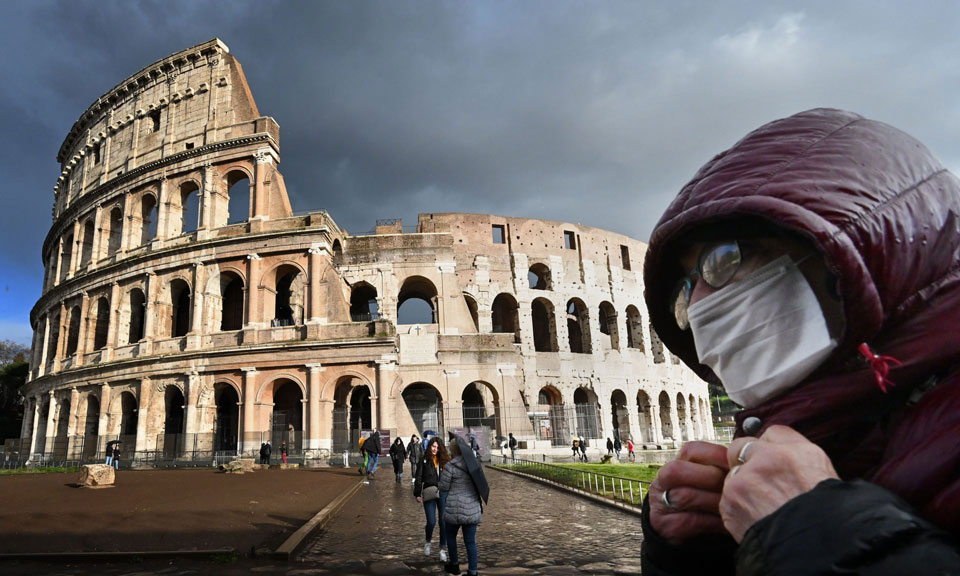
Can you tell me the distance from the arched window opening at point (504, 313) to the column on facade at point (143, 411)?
16604 mm

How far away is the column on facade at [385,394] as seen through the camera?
2119 cm

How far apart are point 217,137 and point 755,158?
2847 cm

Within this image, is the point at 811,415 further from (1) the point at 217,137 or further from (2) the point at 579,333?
(2) the point at 579,333

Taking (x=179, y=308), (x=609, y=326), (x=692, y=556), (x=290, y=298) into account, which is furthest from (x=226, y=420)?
(x=692, y=556)

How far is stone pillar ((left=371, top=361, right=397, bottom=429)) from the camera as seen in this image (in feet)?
69.6

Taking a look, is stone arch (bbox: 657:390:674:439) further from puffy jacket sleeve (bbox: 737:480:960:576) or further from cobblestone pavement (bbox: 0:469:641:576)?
puffy jacket sleeve (bbox: 737:480:960:576)

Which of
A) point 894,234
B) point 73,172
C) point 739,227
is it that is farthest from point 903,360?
point 73,172

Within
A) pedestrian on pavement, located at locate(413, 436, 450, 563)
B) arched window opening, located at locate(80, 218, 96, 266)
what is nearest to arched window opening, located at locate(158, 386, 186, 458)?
arched window opening, located at locate(80, 218, 96, 266)

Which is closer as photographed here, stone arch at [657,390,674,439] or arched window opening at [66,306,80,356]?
arched window opening at [66,306,80,356]

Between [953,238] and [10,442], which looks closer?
[953,238]

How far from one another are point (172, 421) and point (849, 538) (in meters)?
29.4

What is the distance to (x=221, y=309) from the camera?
80.5ft

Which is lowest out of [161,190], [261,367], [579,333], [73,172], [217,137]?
[261,367]

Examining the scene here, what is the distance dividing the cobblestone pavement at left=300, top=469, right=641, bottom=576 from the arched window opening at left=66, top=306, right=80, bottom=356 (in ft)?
84.9
